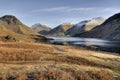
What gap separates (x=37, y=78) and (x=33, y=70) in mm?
2939

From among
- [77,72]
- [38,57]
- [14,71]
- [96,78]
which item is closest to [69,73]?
[77,72]

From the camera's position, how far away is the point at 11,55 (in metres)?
39.3

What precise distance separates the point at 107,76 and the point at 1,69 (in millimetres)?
12093

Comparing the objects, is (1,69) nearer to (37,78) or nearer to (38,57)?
(37,78)

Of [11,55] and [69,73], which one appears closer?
[69,73]

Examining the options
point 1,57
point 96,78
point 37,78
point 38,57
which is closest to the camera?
point 37,78

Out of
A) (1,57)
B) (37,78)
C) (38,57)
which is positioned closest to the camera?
(37,78)

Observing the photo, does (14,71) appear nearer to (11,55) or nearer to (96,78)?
(96,78)

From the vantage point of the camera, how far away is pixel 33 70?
27250 mm

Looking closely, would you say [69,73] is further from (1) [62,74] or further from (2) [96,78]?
(2) [96,78]

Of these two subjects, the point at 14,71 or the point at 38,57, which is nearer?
the point at 14,71

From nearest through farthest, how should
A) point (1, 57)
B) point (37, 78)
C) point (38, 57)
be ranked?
point (37, 78)
point (1, 57)
point (38, 57)

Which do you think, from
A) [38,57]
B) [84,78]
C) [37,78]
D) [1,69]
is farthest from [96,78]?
[38,57]

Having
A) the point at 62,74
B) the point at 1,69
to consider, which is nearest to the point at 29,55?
the point at 1,69
